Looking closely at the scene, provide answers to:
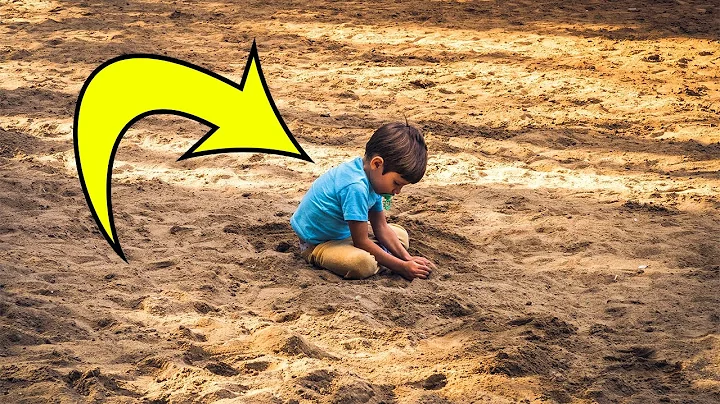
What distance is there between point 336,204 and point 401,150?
1.44 ft

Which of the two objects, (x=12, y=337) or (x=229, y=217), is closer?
(x=12, y=337)

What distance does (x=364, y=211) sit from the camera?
434cm

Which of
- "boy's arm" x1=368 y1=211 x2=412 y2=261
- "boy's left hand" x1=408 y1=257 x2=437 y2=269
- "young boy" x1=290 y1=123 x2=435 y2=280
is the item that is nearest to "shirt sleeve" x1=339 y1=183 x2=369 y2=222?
"young boy" x1=290 y1=123 x2=435 y2=280

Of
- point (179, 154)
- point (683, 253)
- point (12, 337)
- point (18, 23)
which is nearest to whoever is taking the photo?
point (12, 337)

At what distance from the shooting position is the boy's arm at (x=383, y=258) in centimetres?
441

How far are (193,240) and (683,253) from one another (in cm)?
258

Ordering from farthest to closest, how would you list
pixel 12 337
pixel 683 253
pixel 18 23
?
1. pixel 18 23
2. pixel 683 253
3. pixel 12 337

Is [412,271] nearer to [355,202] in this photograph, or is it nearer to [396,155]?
[355,202]

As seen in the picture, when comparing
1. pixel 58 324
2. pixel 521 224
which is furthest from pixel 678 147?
pixel 58 324

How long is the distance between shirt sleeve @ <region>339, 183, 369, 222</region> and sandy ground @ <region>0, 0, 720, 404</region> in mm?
337

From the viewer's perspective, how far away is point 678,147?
6488mm

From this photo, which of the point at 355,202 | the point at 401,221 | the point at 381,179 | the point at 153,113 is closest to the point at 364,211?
the point at 355,202

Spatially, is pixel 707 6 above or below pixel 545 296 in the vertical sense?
above

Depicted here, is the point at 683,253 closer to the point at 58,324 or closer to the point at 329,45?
the point at 58,324
